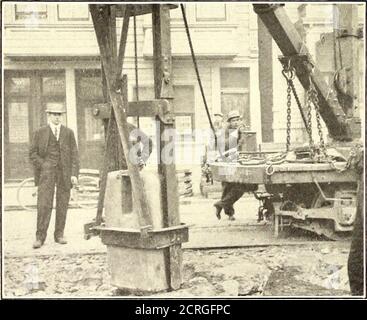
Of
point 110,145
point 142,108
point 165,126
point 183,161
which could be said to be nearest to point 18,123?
point 183,161

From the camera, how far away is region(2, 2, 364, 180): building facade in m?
10.7

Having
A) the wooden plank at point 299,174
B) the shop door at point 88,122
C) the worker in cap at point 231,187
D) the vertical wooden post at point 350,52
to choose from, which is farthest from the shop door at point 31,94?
the vertical wooden post at point 350,52

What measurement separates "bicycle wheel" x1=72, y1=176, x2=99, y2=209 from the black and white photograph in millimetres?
43

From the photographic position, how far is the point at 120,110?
462 centimetres

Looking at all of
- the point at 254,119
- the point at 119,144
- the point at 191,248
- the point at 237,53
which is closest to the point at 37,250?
the point at 191,248

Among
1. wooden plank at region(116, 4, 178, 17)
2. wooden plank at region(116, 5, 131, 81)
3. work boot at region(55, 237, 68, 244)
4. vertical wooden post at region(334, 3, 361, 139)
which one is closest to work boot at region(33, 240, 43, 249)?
work boot at region(55, 237, 68, 244)

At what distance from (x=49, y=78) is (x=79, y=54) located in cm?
79

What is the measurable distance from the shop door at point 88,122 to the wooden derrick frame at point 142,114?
5174 millimetres

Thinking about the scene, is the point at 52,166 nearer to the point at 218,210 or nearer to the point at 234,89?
the point at 218,210

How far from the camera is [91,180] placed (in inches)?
374

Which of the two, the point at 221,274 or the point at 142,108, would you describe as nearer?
the point at 142,108

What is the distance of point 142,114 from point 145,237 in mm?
963

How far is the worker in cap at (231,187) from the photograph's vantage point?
25.9 feet

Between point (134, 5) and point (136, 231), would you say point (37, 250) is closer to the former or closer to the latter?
point (136, 231)
